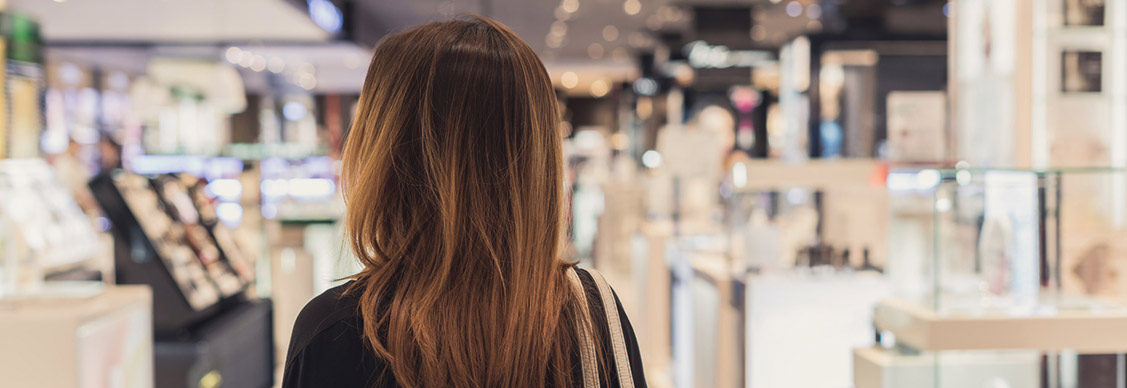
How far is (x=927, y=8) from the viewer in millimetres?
7016

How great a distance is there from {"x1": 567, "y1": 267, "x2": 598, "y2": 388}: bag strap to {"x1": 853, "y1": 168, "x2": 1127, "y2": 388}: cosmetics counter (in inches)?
44.7

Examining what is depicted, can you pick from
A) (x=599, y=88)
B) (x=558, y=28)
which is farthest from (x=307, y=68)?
(x=599, y=88)

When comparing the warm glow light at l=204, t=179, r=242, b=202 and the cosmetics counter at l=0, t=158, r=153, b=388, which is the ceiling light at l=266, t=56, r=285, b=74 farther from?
the cosmetics counter at l=0, t=158, r=153, b=388

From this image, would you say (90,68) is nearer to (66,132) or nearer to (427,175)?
(66,132)

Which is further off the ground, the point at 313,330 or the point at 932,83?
the point at 932,83

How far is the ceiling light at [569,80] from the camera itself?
19.7 metres

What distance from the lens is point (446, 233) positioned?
0.99 meters

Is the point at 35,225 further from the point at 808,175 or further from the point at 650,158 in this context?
the point at 650,158

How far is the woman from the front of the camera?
99 cm

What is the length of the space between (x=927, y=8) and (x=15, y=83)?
6.25 m

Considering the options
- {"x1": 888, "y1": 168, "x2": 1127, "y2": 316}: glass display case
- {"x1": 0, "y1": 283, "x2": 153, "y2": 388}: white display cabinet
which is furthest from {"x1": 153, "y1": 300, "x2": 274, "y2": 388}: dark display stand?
{"x1": 888, "y1": 168, "x2": 1127, "y2": 316}: glass display case

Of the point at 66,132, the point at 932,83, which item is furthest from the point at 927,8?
the point at 66,132

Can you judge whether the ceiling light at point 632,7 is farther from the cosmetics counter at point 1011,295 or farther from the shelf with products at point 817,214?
the cosmetics counter at point 1011,295

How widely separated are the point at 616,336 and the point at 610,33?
37.1 ft
